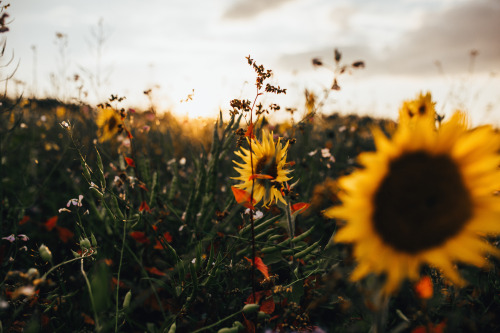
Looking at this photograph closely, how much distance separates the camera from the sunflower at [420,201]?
0.61m

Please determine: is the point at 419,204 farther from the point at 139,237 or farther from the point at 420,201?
the point at 139,237

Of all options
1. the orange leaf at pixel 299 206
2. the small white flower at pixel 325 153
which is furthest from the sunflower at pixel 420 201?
the small white flower at pixel 325 153

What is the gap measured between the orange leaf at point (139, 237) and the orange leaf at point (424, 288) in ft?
4.24

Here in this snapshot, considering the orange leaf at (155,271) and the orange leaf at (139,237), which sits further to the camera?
the orange leaf at (139,237)

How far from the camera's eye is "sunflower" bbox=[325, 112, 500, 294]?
61 centimetres

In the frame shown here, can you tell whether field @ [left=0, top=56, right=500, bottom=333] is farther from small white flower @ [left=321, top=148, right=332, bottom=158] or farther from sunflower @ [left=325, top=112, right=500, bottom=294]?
small white flower @ [left=321, top=148, right=332, bottom=158]

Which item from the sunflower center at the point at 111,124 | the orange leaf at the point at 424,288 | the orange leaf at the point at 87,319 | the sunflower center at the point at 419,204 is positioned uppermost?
the sunflower center at the point at 111,124

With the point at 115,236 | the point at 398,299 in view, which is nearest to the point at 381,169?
the point at 398,299

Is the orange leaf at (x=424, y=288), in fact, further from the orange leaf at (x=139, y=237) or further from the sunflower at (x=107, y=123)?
the sunflower at (x=107, y=123)

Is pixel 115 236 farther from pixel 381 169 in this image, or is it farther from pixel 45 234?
pixel 381 169

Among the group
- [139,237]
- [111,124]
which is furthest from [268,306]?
[111,124]

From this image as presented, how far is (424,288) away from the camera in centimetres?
100

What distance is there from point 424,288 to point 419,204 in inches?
21.3

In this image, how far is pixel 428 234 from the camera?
0.63 metres
